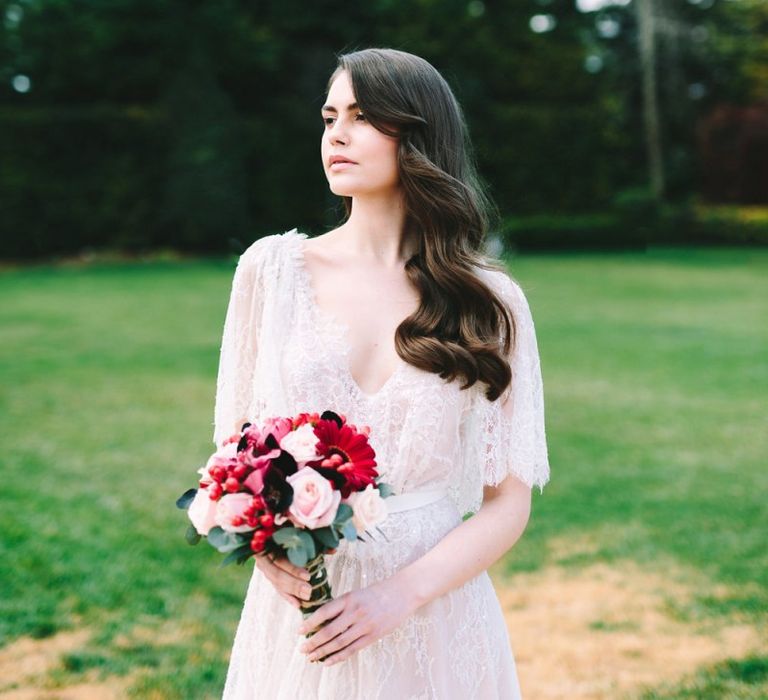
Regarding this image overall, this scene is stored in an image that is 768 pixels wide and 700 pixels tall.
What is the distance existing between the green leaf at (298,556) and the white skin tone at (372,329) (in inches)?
3.7

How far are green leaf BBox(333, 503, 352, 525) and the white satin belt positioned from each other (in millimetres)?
370

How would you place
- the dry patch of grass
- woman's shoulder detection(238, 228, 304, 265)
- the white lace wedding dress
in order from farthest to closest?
1. the dry patch of grass
2. woman's shoulder detection(238, 228, 304, 265)
3. the white lace wedding dress

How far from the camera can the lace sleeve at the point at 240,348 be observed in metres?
2.19

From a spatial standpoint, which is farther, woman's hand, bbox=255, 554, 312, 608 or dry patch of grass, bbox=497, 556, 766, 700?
dry patch of grass, bbox=497, 556, 766, 700

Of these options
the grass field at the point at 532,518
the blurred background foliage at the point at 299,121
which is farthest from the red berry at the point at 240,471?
the blurred background foliage at the point at 299,121

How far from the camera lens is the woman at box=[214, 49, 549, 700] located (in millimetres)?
2031

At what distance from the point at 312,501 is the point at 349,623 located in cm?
30

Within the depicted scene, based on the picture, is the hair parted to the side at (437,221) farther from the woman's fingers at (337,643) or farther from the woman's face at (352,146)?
the woman's fingers at (337,643)

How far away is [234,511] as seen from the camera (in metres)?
1.64

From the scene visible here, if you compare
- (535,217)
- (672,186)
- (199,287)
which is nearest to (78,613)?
(199,287)

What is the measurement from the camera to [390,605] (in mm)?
1830

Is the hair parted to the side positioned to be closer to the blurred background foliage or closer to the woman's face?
the woman's face

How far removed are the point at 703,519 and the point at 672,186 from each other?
2934cm

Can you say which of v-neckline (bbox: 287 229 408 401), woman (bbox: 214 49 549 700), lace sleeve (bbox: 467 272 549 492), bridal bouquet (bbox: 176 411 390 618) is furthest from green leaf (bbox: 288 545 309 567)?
lace sleeve (bbox: 467 272 549 492)
